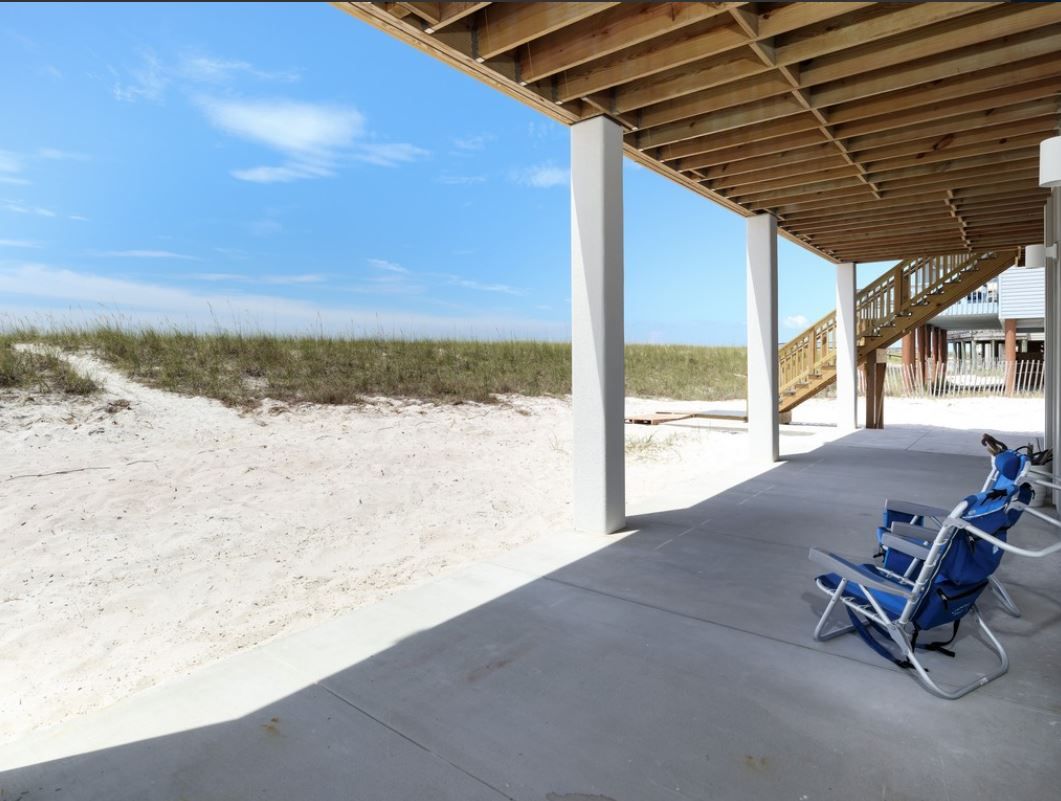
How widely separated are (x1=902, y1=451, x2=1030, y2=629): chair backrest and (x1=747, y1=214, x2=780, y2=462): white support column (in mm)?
5346

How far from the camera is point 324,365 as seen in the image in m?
13.3

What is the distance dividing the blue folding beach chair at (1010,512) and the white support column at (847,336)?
8.37 metres

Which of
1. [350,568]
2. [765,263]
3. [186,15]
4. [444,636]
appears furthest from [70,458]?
[765,263]

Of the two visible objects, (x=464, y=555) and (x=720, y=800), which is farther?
(x=464, y=555)

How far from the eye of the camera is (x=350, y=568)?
5.07m

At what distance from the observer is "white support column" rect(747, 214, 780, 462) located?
25.6 feet

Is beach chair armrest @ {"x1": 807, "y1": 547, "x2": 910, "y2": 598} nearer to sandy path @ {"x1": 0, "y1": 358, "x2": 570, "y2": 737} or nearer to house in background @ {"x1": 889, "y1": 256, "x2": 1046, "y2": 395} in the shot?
sandy path @ {"x1": 0, "y1": 358, "x2": 570, "y2": 737}

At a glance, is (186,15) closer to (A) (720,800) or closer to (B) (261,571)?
(A) (720,800)

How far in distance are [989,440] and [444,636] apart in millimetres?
3471

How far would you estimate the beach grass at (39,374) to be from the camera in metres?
9.50

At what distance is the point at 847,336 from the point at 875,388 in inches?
43.7

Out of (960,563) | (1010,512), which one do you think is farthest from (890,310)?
(960,563)

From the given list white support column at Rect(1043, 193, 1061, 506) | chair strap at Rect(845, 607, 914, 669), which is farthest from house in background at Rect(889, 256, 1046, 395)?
chair strap at Rect(845, 607, 914, 669)

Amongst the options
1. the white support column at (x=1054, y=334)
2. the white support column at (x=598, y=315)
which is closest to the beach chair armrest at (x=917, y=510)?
the white support column at (x=598, y=315)
